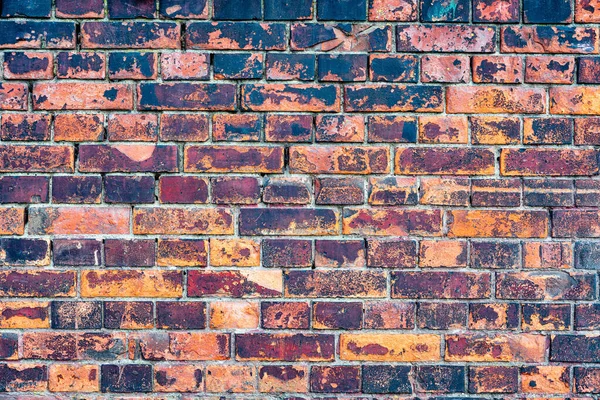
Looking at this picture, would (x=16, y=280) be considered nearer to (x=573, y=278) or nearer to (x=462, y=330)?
(x=462, y=330)

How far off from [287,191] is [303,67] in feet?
1.17

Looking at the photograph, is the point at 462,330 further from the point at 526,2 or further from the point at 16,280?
the point at 16,280

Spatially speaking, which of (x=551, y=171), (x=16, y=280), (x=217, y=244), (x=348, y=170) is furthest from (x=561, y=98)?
(x=16, y=280)

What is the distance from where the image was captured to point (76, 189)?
4.98ft

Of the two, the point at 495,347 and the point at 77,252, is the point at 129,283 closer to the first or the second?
the point at 77,252

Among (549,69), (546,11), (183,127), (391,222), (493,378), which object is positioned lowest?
(493,378)

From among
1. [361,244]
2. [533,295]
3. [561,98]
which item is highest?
[561,98]

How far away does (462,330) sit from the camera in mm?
1536

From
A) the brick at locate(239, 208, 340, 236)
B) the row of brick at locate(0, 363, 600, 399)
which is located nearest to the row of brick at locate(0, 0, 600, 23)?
the brick at locate(239, 208, 340, 236)

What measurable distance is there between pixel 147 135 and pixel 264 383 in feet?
2.57

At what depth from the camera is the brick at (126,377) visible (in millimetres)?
1525

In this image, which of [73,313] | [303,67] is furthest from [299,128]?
[73,313]

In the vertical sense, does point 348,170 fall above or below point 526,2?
below

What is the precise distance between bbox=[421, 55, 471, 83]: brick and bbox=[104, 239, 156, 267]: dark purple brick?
0.92 meters
